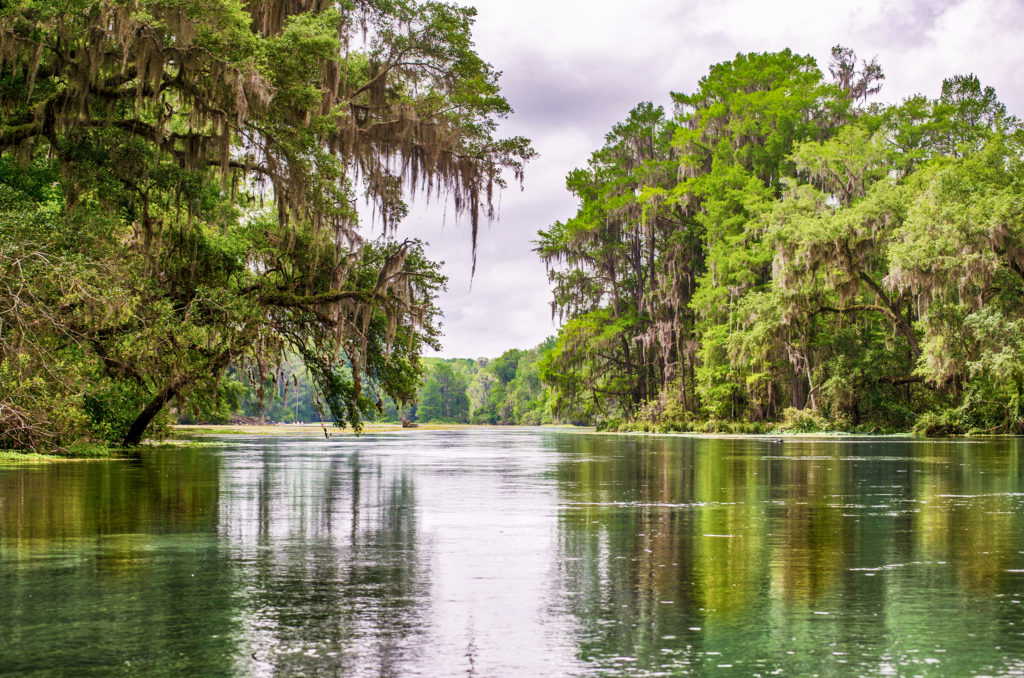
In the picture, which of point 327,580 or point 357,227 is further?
point 357,227

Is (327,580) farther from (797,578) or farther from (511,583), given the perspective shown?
(797,578)

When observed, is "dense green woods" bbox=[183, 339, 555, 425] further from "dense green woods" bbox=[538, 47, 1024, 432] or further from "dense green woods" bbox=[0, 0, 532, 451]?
"dense green woods" bbox=[0, 0, 532, 451]

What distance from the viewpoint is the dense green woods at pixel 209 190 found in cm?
1542

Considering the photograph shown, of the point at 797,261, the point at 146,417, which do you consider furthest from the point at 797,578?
the point at 797,261

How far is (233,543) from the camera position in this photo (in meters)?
7.83

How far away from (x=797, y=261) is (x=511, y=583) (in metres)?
38.8

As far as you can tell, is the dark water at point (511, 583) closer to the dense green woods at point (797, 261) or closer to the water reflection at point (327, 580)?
the water reflection at point (327, 580)

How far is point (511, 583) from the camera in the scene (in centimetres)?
606

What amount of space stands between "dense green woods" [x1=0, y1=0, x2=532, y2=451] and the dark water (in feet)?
14.1

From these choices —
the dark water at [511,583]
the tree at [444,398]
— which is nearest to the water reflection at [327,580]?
the dark water at [511,583]

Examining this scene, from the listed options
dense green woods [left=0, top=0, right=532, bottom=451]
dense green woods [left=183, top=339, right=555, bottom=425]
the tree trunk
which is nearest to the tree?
dense green woods [left=183, top=339, right=555, bottom=425]

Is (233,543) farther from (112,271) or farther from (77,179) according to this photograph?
(77,179)

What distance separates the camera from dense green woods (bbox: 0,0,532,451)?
15422mm

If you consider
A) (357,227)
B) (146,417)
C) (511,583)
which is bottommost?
(511,583)
